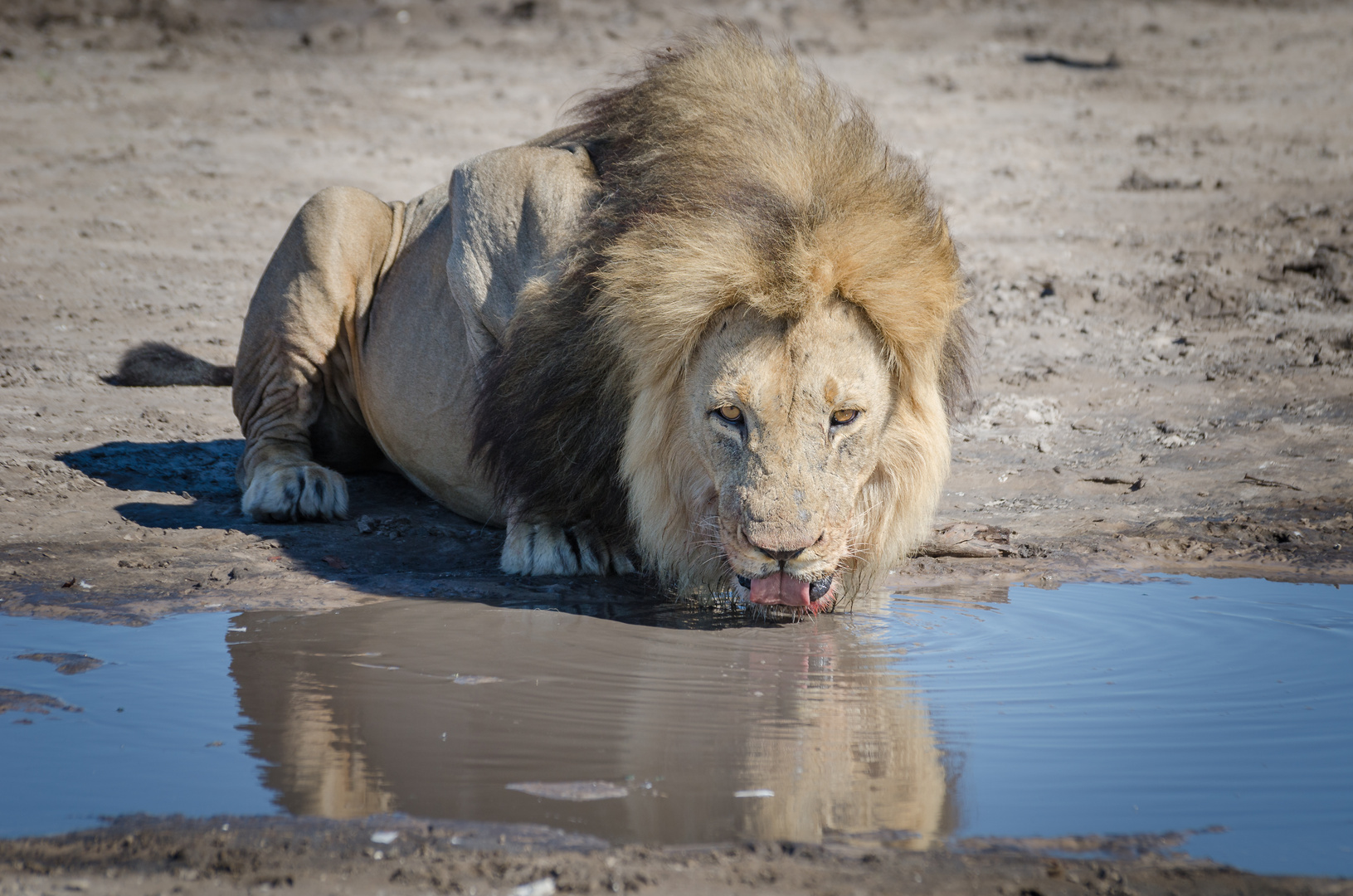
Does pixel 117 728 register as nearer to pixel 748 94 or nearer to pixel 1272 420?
Answer: pixel 748 94

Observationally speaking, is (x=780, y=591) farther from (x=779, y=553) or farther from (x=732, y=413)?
(x=732, y=413)

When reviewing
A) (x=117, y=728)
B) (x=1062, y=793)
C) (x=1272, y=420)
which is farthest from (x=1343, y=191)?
(x=117, y=728)

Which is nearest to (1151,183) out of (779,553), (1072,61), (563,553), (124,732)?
(1072,61)

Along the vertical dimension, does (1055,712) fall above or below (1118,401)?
below

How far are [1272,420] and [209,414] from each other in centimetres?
475

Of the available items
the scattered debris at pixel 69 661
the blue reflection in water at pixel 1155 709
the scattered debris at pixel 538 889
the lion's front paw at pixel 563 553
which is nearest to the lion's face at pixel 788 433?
the blue reflection in water at pixel 1155 709

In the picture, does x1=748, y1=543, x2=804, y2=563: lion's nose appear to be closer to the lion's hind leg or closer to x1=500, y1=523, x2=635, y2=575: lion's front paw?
x1=500, y1=523, x2=635, y2=575: lion's front paw

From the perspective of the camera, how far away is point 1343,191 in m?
9.55

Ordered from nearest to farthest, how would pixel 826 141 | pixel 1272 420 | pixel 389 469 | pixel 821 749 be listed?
pixel 821 749, pixel 826 141, pixel 389 469, pixel 1272 420

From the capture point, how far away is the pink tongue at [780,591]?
351 centimetres

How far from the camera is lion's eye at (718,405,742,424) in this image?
11.5 feet

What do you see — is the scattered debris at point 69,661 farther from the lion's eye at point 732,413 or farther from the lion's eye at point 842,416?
the lion's eye at point 842,416

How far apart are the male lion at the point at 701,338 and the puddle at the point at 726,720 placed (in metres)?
0.35

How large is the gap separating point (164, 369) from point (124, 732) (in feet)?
12.0
